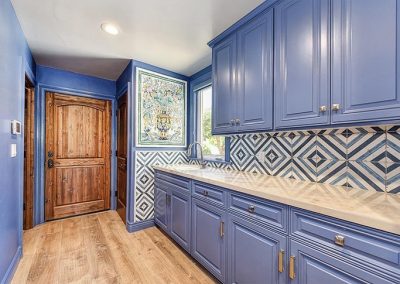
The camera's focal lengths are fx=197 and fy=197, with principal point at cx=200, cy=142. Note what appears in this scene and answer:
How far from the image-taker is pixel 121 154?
3.26m

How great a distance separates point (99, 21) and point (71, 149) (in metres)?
2.17

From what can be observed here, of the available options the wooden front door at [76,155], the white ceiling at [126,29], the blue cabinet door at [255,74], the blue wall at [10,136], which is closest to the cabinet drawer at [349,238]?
the blue cabinet door at [255,74]

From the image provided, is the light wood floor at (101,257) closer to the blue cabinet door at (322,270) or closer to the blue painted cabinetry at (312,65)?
the blue cabinet door at (322,270)

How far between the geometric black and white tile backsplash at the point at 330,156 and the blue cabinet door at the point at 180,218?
0.73 meters

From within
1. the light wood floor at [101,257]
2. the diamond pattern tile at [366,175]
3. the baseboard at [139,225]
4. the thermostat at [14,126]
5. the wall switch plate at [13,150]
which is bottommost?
the light wood floor at [101,257]

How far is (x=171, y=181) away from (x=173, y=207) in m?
0.30

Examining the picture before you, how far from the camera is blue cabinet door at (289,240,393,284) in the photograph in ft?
2.76

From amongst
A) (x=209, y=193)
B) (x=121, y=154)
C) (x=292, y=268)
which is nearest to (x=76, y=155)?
(x=121, y=154)

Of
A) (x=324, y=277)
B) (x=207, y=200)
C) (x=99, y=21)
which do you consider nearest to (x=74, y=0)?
(x=99, y=21)

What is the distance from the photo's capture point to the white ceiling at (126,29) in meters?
1.66

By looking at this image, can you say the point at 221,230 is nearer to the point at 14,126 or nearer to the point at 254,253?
the point at 254,253

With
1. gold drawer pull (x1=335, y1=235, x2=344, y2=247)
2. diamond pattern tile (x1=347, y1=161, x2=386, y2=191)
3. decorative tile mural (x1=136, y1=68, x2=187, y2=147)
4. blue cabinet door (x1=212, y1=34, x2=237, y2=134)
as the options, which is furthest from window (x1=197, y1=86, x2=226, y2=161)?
gold drawer pull (x1=335, y1=235, x2=344, y2=247)

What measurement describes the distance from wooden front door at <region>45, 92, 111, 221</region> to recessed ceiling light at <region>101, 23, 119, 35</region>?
169cm

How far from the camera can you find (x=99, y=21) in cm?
187
